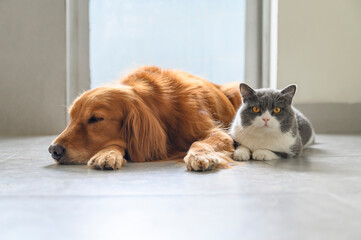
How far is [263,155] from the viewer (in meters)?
2.02

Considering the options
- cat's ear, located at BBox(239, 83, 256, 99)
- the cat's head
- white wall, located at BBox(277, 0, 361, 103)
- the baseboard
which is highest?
white wall, located at BBox(277, 0, 361, 103)

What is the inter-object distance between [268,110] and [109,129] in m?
0.84

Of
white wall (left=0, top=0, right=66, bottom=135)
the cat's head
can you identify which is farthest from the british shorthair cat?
white wall (left=0, top=0, right=66, bottom=135)

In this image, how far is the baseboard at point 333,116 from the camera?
377 cm

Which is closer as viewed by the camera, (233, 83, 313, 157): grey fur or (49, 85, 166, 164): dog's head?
(49, 85, 166, 164): dog's head

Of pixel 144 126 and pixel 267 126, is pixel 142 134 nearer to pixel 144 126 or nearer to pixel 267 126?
pixel 144 126

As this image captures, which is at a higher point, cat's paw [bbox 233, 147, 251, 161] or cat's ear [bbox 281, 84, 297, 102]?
cat's ear [bbox 281, 84, 297, 102]

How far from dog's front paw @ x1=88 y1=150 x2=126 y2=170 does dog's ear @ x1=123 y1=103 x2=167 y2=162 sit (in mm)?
184

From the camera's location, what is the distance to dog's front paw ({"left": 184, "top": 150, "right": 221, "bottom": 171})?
171 centimetres

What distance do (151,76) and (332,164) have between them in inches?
45.3

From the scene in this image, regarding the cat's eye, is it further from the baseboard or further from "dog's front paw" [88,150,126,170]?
the baseboard

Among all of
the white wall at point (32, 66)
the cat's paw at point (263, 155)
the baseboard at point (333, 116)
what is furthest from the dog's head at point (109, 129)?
the baseboard at point (333, 116)

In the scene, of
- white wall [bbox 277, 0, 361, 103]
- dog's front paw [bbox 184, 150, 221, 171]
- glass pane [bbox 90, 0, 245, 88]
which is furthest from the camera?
glass pane [bbox 90, 0, 245, 88]

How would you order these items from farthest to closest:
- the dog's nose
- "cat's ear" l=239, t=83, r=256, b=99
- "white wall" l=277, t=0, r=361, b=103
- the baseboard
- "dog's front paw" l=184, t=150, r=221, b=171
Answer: the baseboard < "white wall" l=277, t=0, r=361, b=103 < "cat's ear" l=239, t=83, r=256, b=99 < the dog's nose < "dog's front paw" l=184, t=150, r=221, b=171
